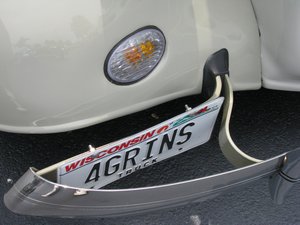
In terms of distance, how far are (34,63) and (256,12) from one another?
2.38 ft

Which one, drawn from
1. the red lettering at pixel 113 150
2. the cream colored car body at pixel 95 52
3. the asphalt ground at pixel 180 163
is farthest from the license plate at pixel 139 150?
the asphalt ground at pixel 180 163

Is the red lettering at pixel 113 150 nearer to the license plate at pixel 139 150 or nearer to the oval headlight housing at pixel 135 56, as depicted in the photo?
the license plate at pixel 139 150

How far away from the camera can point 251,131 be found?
199 cm

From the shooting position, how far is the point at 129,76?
1408mm

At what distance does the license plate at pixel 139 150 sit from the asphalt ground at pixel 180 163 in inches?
11.6

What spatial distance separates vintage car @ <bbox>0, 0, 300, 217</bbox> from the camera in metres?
1.27

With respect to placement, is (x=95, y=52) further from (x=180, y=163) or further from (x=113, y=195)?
(x=180, y=163)

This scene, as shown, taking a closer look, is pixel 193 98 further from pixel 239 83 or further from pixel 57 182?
pixel 57 182

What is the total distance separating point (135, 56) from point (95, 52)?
121 mm

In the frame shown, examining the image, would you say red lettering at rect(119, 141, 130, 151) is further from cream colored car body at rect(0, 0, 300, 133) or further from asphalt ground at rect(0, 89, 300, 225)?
asphalt ground at rect(0, 89, 300, 225)

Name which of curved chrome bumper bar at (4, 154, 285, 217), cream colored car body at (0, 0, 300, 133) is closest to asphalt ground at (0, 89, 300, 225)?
cream colored car body at (0, 0, 300, 133)

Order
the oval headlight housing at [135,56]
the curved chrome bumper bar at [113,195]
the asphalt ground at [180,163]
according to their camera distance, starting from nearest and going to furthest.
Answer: the curved chrome bumper bar at [113,195] < the oval headlight housing at [135,56] < the asphalt ground at [180,163]

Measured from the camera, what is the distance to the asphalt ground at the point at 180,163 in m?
1.79

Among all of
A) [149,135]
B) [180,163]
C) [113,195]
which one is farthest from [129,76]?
[180,163]
